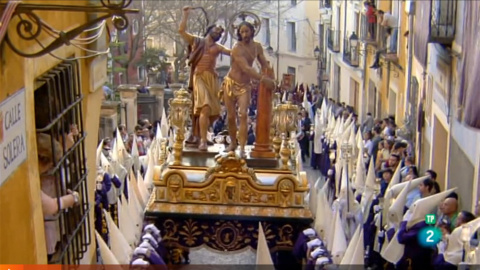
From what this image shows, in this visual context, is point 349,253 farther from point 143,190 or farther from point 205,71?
point 205,71

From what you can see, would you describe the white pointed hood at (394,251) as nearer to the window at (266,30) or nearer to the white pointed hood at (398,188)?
the white pointed hood at (398,188)

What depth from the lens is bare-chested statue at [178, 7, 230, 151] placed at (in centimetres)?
1037

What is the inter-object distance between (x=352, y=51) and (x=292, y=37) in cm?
1173

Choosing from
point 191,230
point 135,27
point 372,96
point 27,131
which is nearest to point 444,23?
point 191,230

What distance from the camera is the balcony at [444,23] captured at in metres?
12.6

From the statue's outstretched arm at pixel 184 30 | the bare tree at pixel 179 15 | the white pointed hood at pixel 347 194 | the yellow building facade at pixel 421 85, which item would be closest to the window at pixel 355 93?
the yellow building facade at pixel 421 85

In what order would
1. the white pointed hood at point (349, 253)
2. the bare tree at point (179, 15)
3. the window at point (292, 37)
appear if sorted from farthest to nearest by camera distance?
the window at point (292, 37), the bare tree at point (179, 15), the white pointed hood at point (349, 253)

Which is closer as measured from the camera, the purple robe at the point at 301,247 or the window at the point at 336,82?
the purple robe at the point at 301,247

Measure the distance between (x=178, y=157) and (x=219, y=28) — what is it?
1.65 metres

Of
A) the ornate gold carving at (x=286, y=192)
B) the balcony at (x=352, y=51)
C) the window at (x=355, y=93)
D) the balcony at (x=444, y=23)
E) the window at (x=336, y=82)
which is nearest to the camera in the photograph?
the ornate gold carving at (x=286, y=192)

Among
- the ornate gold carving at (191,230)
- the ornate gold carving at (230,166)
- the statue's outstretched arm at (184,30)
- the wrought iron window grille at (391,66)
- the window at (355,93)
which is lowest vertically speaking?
the window at (355,93)

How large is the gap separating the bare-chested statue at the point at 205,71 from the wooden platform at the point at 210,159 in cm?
23

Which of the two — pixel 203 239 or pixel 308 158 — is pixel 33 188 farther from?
pixel 308 158

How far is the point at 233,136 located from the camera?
421 inches
